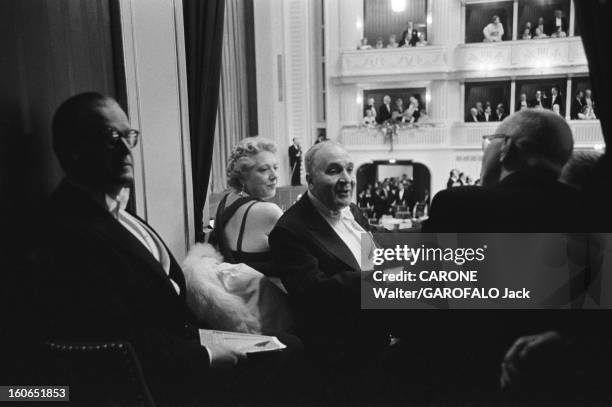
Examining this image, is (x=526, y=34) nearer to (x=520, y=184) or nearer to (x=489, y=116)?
(x=489, y=116)

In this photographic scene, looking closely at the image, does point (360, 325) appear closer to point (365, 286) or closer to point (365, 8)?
point (365, 286)

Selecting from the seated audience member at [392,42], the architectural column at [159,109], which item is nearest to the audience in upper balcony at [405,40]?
the seated audience member at [392,42]

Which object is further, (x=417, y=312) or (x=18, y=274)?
(x=417, y=312)

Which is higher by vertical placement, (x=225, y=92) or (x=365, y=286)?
(x=225, y=92)

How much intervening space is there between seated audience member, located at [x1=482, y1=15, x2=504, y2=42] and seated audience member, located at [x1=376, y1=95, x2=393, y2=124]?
2359 millimetres

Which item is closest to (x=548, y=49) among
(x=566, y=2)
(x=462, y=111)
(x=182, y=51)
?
(x=566, y=2)

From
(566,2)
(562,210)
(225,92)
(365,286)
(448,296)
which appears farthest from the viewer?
(566,2)

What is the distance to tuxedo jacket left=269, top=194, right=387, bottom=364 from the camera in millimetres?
1751

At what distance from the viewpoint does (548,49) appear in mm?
9359

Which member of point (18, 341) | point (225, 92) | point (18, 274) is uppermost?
point (225, 92)

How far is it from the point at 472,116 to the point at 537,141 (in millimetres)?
8884

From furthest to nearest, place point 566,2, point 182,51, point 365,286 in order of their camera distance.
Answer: point 566,2 < point 182,51 < point 365,286

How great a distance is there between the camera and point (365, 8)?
32.9 feet

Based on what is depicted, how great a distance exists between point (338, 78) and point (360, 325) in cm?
920
